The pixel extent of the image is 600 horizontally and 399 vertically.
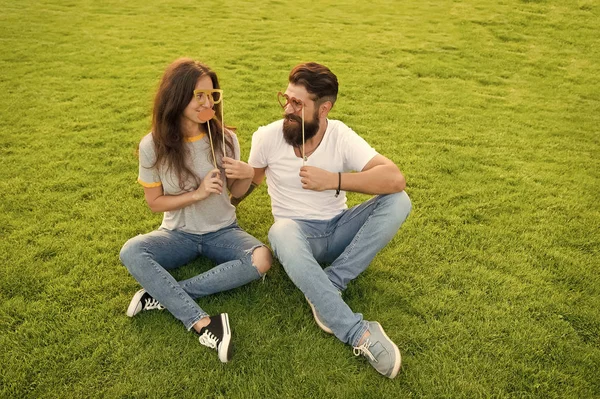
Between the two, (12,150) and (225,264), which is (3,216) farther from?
(225,264)

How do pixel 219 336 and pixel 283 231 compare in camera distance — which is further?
pixel 283 231

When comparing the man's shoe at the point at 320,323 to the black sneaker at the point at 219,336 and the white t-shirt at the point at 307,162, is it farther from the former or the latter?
the white t-shirt at the point at 307,162

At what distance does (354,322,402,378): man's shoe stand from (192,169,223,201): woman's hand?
1237 mm

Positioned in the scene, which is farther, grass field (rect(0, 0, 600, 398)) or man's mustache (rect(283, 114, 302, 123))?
man's mustache (rect(283, 114, 302, 123))

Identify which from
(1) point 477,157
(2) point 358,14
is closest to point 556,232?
(1) point 477,157

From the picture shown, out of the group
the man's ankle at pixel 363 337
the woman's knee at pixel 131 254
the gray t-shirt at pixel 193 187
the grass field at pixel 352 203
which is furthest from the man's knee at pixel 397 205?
→ the woman's knee at pixel 131 254

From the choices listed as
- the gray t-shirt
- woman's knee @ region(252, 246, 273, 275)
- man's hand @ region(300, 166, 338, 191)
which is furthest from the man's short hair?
woman's knee @ region(252, 246, 273, 275)

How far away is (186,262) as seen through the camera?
10.9 ft

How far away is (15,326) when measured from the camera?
286cm

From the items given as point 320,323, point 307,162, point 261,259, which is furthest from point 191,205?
point 320,323

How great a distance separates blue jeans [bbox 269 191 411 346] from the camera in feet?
8.79

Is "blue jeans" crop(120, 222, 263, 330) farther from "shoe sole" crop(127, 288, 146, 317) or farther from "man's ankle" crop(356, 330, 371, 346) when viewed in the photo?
"man's ankle" crop(356, 330, 371, 346)

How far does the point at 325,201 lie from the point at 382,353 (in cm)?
107

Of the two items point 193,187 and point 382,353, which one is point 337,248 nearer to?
point 382,353
